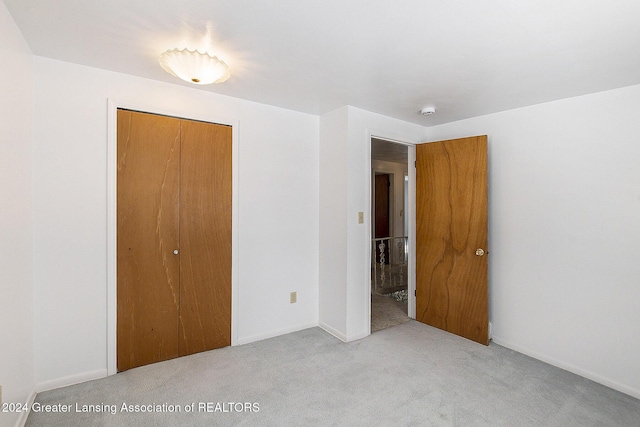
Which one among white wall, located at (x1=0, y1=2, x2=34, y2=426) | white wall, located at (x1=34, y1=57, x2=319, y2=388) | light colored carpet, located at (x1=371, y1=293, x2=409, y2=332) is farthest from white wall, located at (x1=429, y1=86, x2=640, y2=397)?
white wall, located at (x1=0, y1=2, x2=34, y2=426)

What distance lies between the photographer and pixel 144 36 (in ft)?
5.71

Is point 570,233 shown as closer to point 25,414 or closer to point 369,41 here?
point 369,41

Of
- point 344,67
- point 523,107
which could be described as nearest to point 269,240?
point 344,67

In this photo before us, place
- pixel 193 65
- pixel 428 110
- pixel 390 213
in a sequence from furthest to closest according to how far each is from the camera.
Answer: pixel 390 213 < pixel 428 110 < pixel 193 65

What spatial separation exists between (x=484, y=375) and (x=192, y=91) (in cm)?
329

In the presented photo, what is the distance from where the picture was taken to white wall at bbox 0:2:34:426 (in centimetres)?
153

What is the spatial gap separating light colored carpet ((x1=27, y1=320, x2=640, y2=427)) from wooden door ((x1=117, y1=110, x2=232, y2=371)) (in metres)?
0.24

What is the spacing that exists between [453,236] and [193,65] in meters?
2.77

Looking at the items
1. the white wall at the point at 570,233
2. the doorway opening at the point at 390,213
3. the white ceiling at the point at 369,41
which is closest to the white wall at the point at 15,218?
the white ceiling at the point at 369,41

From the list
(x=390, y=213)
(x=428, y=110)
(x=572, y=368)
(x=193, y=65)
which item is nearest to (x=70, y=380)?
(x=193, y=65)

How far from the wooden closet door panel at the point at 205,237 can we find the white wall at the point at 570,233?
8.48 ft

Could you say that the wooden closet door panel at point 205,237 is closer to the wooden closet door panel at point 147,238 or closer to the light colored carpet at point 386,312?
the wooden closet door panel at point 147,238

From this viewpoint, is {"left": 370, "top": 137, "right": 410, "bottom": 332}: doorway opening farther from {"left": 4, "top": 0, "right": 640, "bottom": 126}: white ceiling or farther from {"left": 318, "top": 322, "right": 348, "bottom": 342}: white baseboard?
{"left": 4, "top": 0, "right": 640, "bottom": 126}: white ceiling

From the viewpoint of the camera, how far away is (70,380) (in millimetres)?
2127
